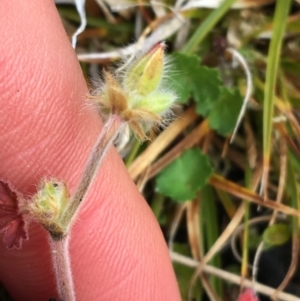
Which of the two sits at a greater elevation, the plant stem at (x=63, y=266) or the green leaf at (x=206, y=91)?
the green leaf at (x=206, y=91)

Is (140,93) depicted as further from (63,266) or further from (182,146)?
(182,146)

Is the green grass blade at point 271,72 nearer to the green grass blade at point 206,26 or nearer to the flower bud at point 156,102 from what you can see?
the green grass blade at point 206,26

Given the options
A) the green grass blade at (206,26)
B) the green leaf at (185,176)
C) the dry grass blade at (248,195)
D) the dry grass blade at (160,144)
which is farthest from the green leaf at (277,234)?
the green grass blade at (206,26)

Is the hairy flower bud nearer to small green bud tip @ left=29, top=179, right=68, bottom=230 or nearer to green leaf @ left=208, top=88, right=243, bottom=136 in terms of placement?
small green bud tip @ left=29, top=179, right=68, bottom=230

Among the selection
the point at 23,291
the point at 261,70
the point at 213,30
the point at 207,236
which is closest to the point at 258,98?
the point at 261,70

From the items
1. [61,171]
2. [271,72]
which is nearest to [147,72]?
[61,171]
